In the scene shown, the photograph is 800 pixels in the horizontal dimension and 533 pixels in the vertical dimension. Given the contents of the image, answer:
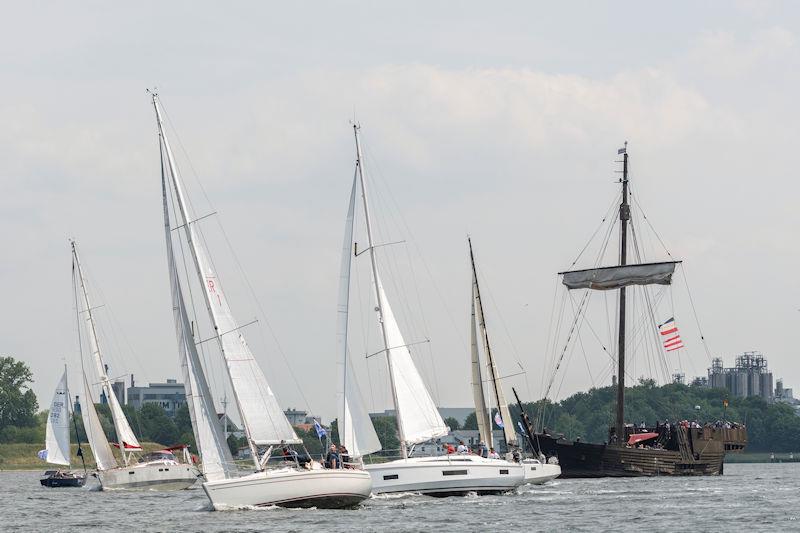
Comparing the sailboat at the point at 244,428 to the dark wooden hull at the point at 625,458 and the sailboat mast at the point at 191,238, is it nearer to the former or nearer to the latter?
the sailboat mast at the point at 191,238

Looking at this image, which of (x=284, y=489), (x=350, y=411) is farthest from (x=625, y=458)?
(x=284, y=489)

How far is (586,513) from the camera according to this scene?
195 ft

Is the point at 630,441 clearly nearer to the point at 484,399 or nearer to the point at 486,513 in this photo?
the point at 484,399

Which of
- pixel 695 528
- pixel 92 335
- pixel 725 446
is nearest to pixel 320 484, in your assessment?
pixel 695 528

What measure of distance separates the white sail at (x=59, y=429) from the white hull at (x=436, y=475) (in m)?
57.9

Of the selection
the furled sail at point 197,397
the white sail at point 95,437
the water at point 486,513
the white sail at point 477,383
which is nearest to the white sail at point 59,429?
the white sail at point 95,437

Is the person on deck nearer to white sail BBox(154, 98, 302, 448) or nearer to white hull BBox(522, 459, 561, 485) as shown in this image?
white sail BBox(154, 98, 302, 448)

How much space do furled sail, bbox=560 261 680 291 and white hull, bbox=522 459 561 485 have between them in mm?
29084

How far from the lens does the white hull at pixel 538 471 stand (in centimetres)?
7941

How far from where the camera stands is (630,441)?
332ft

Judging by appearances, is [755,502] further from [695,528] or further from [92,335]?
[92,335]

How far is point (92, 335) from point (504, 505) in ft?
144

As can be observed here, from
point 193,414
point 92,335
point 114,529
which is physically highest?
point 92,335

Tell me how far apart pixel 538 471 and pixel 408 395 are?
701 inches
